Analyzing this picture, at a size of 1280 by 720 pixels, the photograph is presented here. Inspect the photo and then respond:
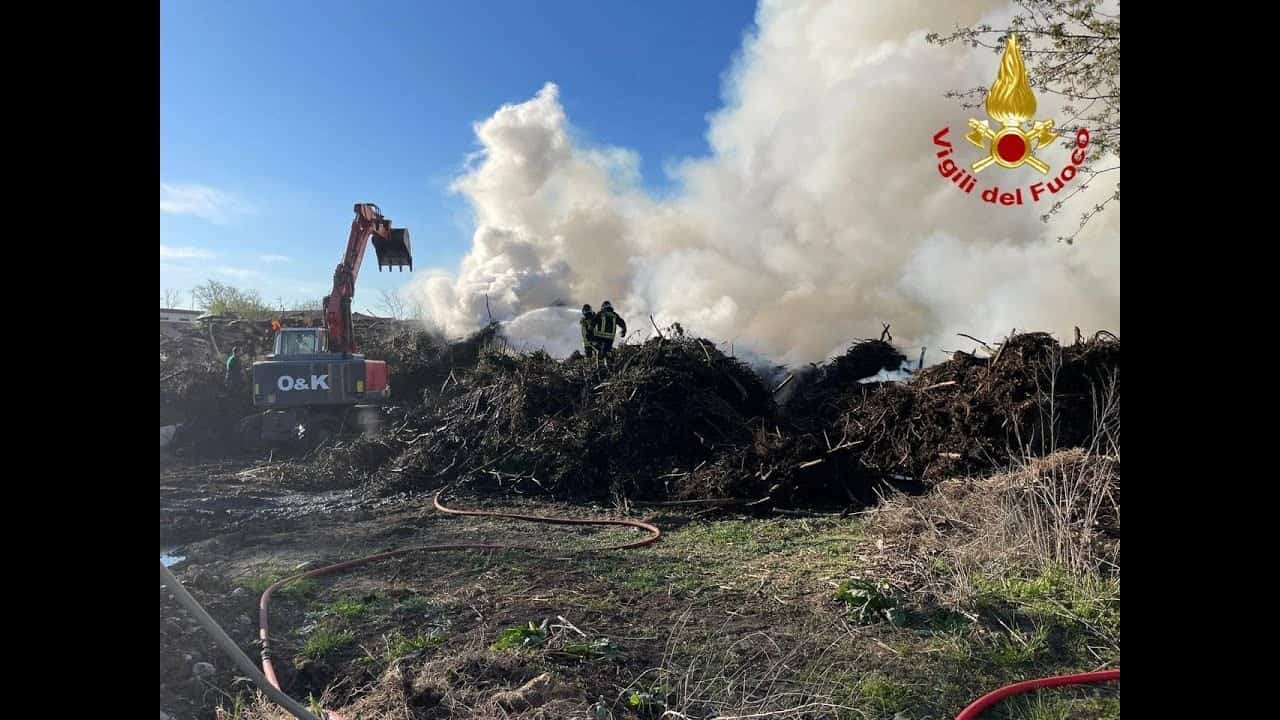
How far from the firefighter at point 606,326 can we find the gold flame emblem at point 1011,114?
726 cm

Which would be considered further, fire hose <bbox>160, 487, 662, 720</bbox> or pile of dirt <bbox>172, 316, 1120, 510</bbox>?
pile of dirt <bbox>172, 316, 1120, 510</bbox>

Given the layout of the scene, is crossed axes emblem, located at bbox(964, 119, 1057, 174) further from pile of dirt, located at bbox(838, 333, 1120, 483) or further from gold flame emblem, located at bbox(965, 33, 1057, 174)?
pile of dirt, located at bbox(838, 333, 1120, 483)

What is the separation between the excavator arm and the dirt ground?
6571 mm

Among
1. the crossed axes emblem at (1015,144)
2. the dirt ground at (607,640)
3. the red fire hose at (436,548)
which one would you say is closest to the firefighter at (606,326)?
the red fire hose at (436,548)

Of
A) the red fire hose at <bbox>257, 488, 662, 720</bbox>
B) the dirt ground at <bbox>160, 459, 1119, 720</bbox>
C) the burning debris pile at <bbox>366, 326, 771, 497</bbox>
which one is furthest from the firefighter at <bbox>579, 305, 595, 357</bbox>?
the dirt ground at <bbox>160, 459, 1119, 720</bbox>

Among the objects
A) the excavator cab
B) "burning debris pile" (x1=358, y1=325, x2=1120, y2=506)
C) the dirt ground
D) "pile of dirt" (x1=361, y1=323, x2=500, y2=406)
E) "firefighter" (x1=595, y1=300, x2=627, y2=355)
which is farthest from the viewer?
"pile of dirt" (x1=361, y1=323, x2=500, y2=406)

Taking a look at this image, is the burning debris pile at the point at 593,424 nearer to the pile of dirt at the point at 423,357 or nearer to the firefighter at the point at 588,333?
the firefighter at the point at 588,333

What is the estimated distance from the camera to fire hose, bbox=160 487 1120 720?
2845mm

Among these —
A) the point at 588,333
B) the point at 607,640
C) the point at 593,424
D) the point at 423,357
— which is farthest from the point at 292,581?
the point at 423,357

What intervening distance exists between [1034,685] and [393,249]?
11.8 metres

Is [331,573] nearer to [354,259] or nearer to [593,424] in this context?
[593,424]

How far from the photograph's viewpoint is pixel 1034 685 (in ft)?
10.7

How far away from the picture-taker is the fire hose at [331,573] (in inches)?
112

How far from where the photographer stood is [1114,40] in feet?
17.3
